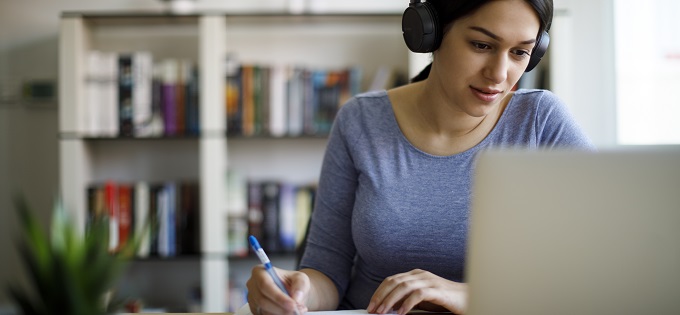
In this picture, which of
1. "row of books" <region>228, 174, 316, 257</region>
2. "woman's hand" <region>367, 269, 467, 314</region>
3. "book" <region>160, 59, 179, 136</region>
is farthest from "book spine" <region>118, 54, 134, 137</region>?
"woman's hand" <region>367, 269, 467, 314</region>

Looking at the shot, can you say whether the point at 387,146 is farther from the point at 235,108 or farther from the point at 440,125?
the point at 235,108

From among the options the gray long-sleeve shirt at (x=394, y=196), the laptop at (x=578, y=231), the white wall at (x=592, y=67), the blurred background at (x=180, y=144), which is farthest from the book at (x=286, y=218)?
the laptop at (x=578, y=231)

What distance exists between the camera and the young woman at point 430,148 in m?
1.16

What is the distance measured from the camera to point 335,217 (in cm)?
131

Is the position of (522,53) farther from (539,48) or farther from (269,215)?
(269,215)

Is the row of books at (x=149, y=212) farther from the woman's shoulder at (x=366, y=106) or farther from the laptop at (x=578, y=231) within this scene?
the laptop at (x=578, y=231)

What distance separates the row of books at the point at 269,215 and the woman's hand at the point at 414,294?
168 cm

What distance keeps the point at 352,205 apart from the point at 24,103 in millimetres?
2049

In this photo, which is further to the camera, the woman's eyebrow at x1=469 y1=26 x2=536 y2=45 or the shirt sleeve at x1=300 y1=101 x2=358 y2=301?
the shirt sleeve at x1=300 y1=101 x2=358 y2=301

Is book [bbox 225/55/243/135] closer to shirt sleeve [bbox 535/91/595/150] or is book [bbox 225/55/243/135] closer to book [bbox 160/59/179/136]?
book [bbox 160/59/179/136]

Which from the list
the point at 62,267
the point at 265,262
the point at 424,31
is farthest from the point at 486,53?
the point at 62,267

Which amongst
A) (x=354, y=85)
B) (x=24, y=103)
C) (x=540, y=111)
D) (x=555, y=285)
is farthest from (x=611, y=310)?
(x=24, y=103)

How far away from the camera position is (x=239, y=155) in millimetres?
2857

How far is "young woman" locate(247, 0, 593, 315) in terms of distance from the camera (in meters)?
1.16
